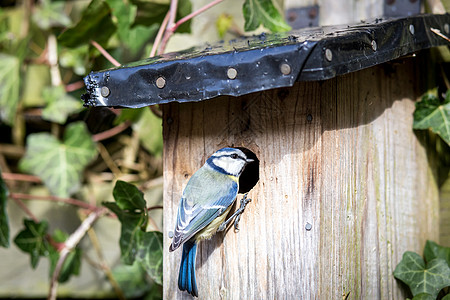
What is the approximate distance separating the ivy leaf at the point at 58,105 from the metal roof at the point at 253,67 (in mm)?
1046

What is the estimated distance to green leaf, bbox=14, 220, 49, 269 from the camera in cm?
232

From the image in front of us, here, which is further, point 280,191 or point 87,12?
point 87,12

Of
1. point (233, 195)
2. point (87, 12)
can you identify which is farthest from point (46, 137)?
point (233, 195)

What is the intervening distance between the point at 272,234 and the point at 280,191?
0.41 ft

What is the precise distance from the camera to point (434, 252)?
76.8 inches

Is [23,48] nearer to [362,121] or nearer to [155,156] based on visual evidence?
[155,156]

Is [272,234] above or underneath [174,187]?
underneath

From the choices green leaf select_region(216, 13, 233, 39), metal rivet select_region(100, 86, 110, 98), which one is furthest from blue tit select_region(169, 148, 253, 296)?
green leaf select_region(216, 13, 233, 39)

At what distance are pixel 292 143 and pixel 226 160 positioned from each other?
0.21m

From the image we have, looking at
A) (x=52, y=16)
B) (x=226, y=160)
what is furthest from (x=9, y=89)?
(x=226, y=160)

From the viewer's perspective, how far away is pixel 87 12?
6.79 feet

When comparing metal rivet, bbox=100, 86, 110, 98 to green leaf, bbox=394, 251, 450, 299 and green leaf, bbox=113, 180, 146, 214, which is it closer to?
green leaf, bbox=113, 180, 146, 214

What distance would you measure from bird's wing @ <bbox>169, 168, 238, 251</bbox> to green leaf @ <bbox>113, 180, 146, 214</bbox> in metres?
0.32

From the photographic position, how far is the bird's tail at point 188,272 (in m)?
1.60
